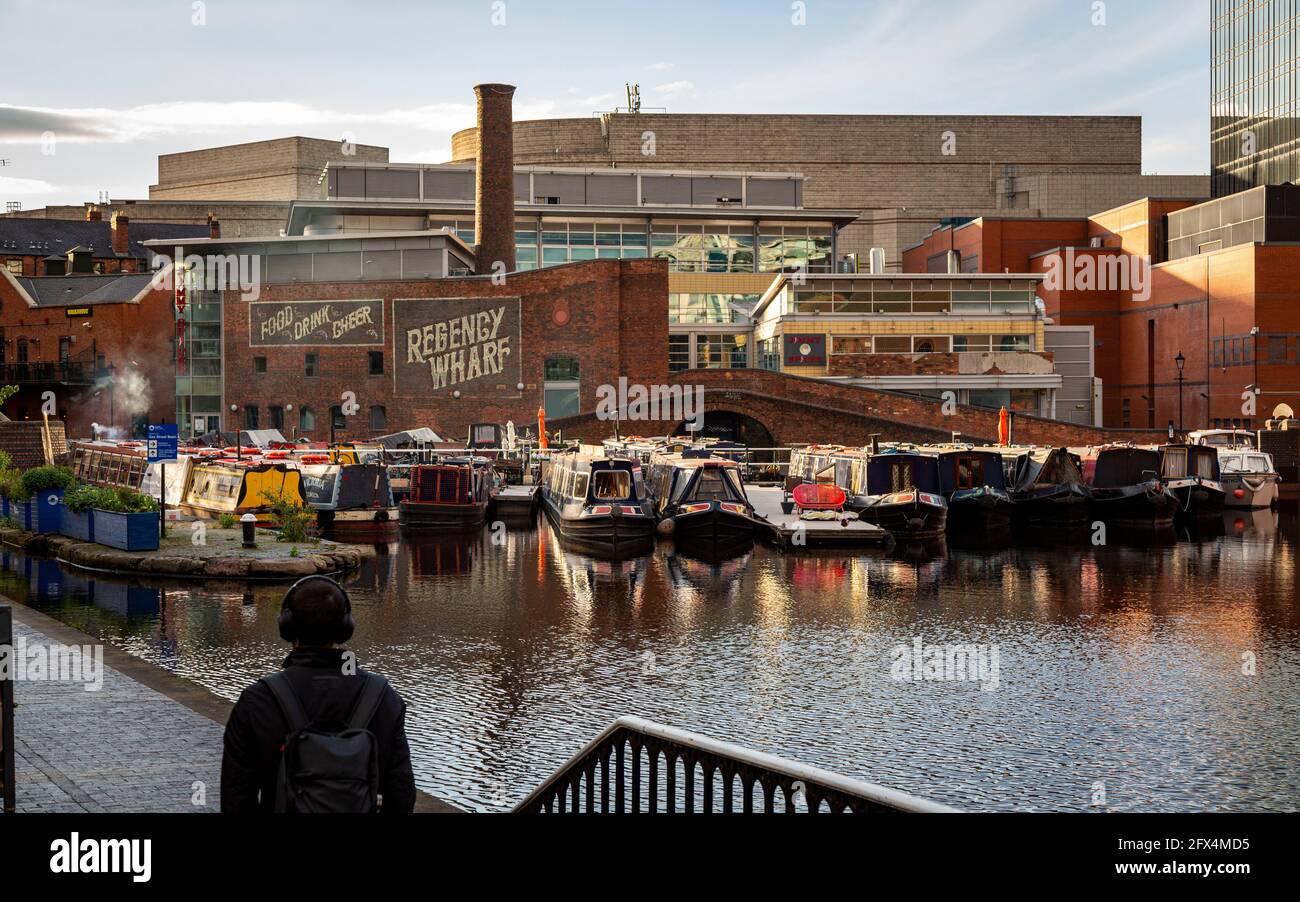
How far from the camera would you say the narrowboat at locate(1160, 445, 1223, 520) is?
143 feet

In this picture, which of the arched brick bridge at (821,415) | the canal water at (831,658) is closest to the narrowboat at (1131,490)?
the canal water at (831,658)

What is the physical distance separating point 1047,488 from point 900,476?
17.3ft

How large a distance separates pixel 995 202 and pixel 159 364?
2607 inches

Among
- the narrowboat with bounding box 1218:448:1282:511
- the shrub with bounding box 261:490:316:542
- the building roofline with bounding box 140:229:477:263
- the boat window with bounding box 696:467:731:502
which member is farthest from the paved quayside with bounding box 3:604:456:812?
the building roofline with bounding box 140:229:477:263

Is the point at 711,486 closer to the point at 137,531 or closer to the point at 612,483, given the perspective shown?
the point at 612,483

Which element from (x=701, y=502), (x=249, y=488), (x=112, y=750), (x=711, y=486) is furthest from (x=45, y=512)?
(x=112, y=750)

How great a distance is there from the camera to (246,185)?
379 ft

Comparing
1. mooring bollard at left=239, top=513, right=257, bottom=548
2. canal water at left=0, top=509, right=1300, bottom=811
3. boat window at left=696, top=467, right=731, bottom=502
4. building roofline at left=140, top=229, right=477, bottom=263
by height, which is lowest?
canal water at left=0, top=509, right=1300, bottom=811

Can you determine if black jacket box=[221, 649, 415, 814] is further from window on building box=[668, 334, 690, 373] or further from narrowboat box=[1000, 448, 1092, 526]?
window on building box=[668, 334, 690, 373]

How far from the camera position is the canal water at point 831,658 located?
1342 centimetres

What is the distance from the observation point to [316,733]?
5289 mm

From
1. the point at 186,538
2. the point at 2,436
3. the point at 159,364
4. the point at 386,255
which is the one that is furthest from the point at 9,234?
the point at 186,538

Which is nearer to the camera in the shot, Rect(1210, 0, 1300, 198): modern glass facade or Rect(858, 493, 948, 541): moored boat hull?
Rect(858, 493, 948, 541): moored boat hull

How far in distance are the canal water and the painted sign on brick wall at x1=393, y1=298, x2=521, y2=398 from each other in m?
30.2
